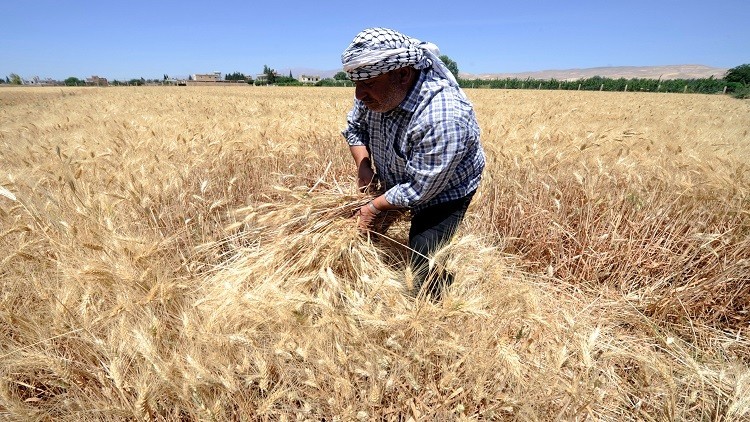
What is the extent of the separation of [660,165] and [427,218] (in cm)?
279

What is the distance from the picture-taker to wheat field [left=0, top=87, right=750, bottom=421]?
129cm

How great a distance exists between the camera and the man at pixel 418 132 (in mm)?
1524

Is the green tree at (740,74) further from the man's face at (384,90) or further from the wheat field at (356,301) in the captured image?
the man's face at (384,90)

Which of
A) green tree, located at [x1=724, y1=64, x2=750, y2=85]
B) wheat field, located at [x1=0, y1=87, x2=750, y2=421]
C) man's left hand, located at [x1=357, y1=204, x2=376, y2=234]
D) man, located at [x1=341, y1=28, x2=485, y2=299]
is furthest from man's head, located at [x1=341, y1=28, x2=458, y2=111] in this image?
green tree, located at [x1=724, y1=64, x2=750, y2=85]

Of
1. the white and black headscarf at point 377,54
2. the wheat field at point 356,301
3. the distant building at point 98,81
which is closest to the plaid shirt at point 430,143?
the white and black headscarf at point 377,54

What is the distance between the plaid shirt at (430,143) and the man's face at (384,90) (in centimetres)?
5

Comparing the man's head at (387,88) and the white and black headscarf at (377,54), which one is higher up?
the white and black headscarf at (377,54)

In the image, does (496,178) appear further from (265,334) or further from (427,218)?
(265,334)

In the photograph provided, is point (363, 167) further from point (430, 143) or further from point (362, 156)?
point (430, 143)

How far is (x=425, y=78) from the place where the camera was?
67.4 inches

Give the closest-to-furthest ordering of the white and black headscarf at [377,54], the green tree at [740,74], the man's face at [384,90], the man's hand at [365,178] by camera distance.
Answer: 1. the white and black headscarf at [377,54]
2. the man's face at [384,90]
3. the man's hand at [365,178]
4. the green tree at [740,74]

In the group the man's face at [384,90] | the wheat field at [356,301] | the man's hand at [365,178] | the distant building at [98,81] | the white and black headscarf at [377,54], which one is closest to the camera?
the wheat field at [356,301]

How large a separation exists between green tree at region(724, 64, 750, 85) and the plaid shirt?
56673 millimetres

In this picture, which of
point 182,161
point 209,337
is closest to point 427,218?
point 209,337
